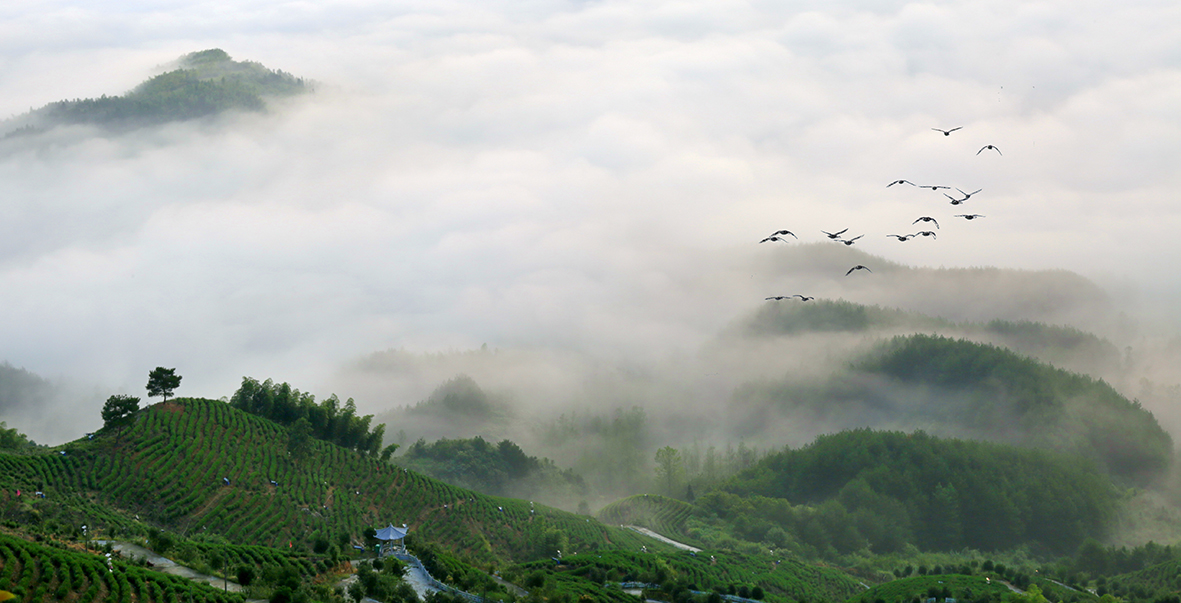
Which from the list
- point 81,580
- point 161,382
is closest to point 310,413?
point 161,382

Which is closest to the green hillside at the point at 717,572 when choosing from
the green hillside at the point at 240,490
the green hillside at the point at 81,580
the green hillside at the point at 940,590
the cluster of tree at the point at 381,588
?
the green hillside at the point at 940,590

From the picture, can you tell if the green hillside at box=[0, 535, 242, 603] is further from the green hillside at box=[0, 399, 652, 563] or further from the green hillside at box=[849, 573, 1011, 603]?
the green hillside at box=[849, 573, 1011, 603]

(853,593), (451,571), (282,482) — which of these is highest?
(282,482)

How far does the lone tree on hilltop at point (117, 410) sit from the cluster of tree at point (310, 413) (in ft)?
74.6

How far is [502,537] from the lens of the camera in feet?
511

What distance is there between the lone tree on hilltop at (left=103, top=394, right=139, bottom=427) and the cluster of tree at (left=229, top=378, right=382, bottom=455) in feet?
74.6

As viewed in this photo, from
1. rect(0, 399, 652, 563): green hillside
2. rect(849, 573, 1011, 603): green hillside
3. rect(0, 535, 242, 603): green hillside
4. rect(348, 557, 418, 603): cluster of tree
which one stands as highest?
rect(0, 399, 652, 563): green hillside

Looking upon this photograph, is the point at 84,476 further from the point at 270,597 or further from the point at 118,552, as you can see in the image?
the point at 270,597

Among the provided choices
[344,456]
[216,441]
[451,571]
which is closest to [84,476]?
[216,441]

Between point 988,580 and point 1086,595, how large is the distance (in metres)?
14.1

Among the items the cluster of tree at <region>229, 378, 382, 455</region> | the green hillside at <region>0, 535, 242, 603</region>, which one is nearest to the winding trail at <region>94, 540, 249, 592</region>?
the green hillside at <region>0, 535, 242, 603</region>

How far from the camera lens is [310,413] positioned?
161375 mm

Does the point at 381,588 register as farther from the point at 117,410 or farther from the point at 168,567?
the point at 117,410

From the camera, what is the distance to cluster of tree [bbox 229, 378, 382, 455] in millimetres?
158875
